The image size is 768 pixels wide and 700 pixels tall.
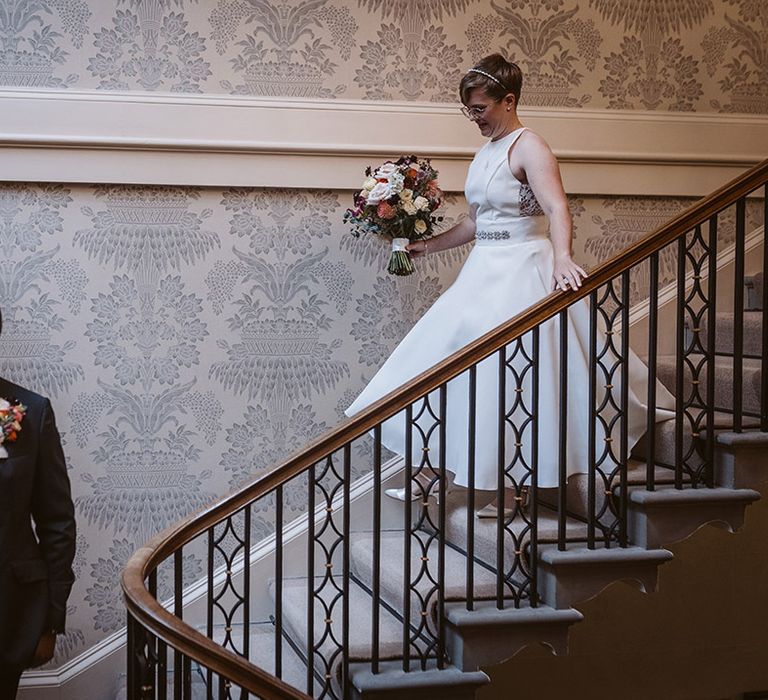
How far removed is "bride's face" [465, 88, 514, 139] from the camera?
3947mm

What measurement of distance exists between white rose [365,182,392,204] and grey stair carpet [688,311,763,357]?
55.5 inches

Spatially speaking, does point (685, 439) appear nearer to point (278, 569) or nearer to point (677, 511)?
point (677, 511)

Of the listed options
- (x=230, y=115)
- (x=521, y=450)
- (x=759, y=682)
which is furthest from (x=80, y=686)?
(x=759, y=682)

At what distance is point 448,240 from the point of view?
4.44m

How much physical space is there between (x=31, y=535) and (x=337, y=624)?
1189mm

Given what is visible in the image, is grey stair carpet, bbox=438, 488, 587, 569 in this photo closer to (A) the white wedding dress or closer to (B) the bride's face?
(A) the white wedding dress

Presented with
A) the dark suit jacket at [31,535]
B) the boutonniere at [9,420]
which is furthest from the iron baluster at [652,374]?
the boutonniere at [9,420]

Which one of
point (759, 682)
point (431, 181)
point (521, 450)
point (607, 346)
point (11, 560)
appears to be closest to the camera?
point (11, 560)

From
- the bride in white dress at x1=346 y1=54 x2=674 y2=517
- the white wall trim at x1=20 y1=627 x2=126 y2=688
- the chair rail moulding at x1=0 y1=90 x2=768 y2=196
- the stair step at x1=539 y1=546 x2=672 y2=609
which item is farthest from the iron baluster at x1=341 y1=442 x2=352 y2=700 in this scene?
the chair rail moulding at x1=0 y1=90 x2=768 y2=196

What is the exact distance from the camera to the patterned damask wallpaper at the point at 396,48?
14.7 ft

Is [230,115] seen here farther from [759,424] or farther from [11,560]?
[759,424]

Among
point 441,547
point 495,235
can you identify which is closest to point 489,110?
point 495,235

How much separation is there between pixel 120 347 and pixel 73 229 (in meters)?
0.53

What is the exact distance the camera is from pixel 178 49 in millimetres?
4562
